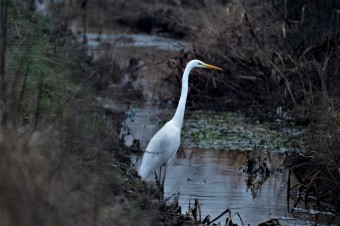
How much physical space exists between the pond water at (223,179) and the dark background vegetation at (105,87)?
0.42 m

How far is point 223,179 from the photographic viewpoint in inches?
438

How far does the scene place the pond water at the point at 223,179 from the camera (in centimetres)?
956

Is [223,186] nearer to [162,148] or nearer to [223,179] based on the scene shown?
[223,179]

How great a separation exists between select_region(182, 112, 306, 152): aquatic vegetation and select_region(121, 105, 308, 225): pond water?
1.2 inches

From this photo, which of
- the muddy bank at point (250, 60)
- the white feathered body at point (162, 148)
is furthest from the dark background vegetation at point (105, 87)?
the white feathered body at point (162, 148)

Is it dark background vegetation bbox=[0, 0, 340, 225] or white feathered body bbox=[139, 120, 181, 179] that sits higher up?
dark background vegetation bbox=[0, 0, 340, 225]

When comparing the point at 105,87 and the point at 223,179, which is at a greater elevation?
the point at 105,87

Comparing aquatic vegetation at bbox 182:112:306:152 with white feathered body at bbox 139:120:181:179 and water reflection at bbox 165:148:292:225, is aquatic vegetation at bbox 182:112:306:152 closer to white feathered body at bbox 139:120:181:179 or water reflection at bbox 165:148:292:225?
water reflection at bbox 165:148:292:225

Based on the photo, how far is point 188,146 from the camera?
1348 cm

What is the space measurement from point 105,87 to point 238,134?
6.72 meters

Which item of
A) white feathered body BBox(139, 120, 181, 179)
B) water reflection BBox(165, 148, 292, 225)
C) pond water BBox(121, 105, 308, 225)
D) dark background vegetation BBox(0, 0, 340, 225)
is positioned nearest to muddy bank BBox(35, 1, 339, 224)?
dark background vegetation BBox(0, 0, 340, 225)

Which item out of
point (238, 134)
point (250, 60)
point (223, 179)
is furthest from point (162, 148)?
point (250, 60)

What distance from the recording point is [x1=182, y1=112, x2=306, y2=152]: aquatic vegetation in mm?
13352

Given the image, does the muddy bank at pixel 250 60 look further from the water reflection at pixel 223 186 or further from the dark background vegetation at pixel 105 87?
the water reflection at pixel 223 186
